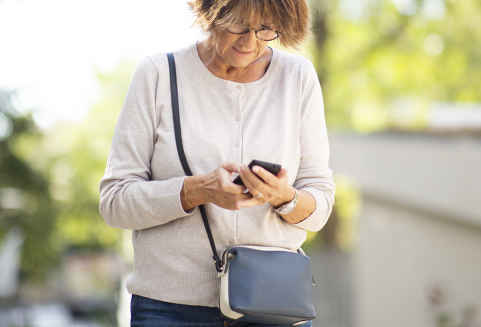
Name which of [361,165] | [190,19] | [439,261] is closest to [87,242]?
[361,165]

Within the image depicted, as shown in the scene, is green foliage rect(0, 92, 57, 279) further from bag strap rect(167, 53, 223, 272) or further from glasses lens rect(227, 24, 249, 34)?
glasses lens rect(227, 24, 249, 34)

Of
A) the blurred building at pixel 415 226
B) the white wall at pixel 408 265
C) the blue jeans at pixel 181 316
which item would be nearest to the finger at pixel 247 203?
the blue jeans at pixel 181 316

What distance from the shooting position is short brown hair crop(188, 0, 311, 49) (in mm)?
1564

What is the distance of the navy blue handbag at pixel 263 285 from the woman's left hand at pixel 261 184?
0.55 feet

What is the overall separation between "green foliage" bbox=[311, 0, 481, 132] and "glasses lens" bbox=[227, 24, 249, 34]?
1227 centimetres

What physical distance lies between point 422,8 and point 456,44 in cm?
→ 174

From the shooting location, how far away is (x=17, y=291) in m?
7.70

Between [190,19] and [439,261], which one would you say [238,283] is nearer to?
[190,19]

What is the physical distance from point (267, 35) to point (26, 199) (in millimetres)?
5975

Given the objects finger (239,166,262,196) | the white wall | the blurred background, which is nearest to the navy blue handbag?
finger (239,166,262,196)

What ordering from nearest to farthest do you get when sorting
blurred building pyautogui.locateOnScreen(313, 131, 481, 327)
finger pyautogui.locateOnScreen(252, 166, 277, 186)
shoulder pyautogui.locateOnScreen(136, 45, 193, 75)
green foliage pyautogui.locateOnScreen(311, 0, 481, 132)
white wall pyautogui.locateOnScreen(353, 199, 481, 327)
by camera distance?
finger pyautogui.locateOnScreen(252, 166, 277, 186), shoulder pyautogui.locateOnScreen(136, 45, 193, 75), blurred building pyautogui.locateOnScreen(313, 131, 481, 327), white wall pyautogui.locateOnScreen(353, 199, 481, 327), green foliage pyautogui.locateOnScreen(311, 0, 481, 132)

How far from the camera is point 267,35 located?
160cm

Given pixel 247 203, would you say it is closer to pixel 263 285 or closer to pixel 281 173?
pixel 281 173

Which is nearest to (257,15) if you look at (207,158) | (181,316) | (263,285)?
(207,158)
